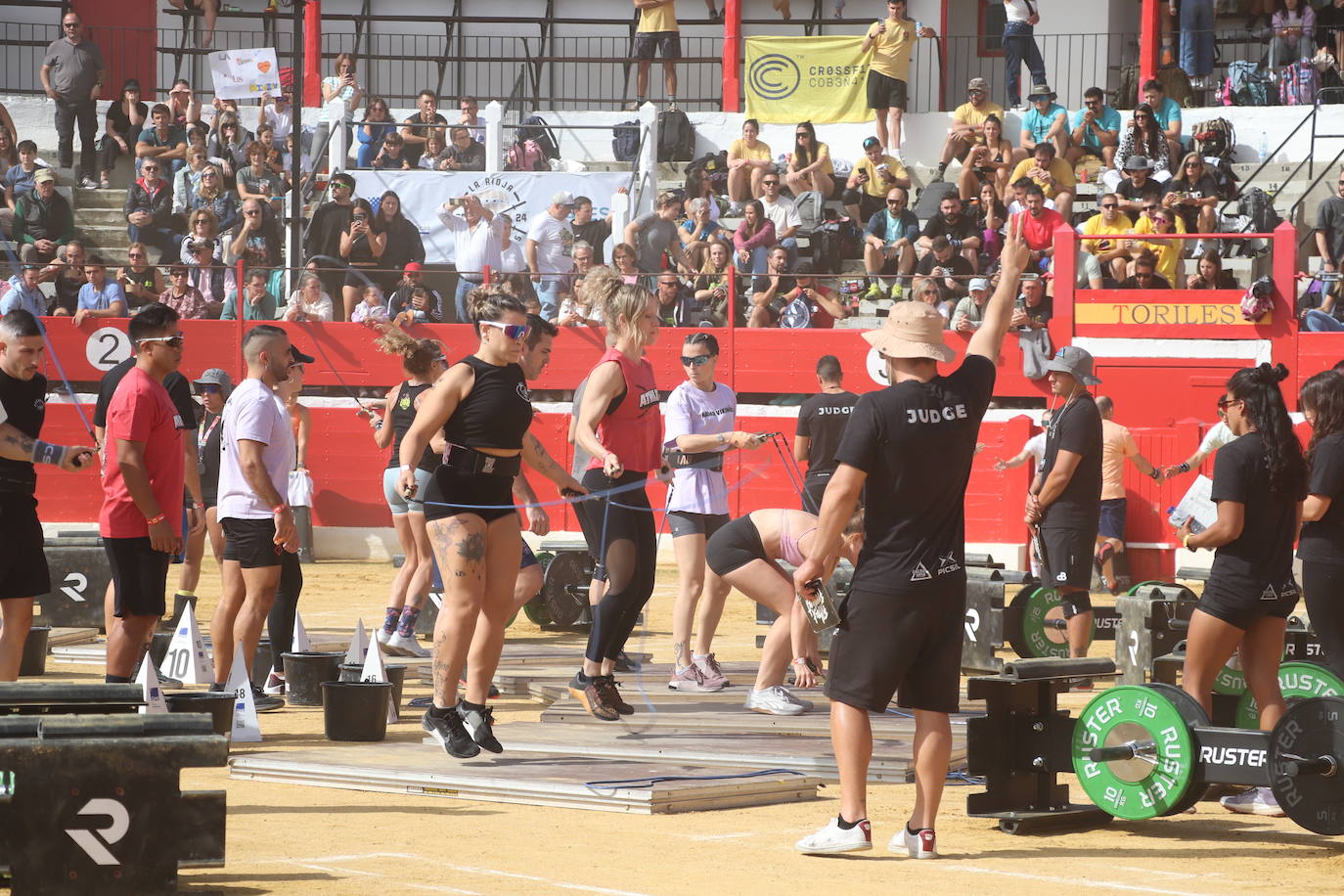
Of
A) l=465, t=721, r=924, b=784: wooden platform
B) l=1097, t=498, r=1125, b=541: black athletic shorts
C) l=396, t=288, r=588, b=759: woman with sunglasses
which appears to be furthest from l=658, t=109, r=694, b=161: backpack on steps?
l=396, t=288, r=588, b=759: woman with sunglasses

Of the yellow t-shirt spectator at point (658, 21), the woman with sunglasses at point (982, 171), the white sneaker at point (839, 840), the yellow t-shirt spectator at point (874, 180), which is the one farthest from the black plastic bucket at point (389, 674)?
the yellow t-shirt spectator at point (658, 21)

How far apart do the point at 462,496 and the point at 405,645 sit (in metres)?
3.97

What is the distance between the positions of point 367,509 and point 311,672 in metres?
9.48

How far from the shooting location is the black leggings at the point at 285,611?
9.52 meters

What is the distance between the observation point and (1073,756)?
254 inches

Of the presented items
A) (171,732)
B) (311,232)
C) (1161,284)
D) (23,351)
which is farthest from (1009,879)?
(311,232)

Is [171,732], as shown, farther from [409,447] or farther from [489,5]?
[489,5]

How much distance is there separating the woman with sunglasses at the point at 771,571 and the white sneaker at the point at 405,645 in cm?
294

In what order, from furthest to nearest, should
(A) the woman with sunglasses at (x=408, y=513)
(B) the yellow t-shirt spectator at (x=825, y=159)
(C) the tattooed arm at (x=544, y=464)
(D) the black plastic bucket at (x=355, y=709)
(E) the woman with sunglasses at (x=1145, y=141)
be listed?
(B) the yellow t-shirt spectator at (x=825, y=159)
(E) the woman with sunglasses at (x=1145, y=141)
(A) the woman with sunglasses at (x=408, y=513)
(D) the black plastic bucket at (x=355, y=709)
(C) the tattooed arm at (x=544, y=464)

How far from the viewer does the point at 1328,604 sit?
6.65m

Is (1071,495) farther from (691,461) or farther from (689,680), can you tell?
(689,680)

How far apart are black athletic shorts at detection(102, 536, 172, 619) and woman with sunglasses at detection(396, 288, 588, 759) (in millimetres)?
1217

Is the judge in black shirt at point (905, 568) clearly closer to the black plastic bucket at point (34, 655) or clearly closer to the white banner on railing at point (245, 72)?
the black plastic bucket at point (34, 655)

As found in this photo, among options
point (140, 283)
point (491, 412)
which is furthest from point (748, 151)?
point (491, 412)
